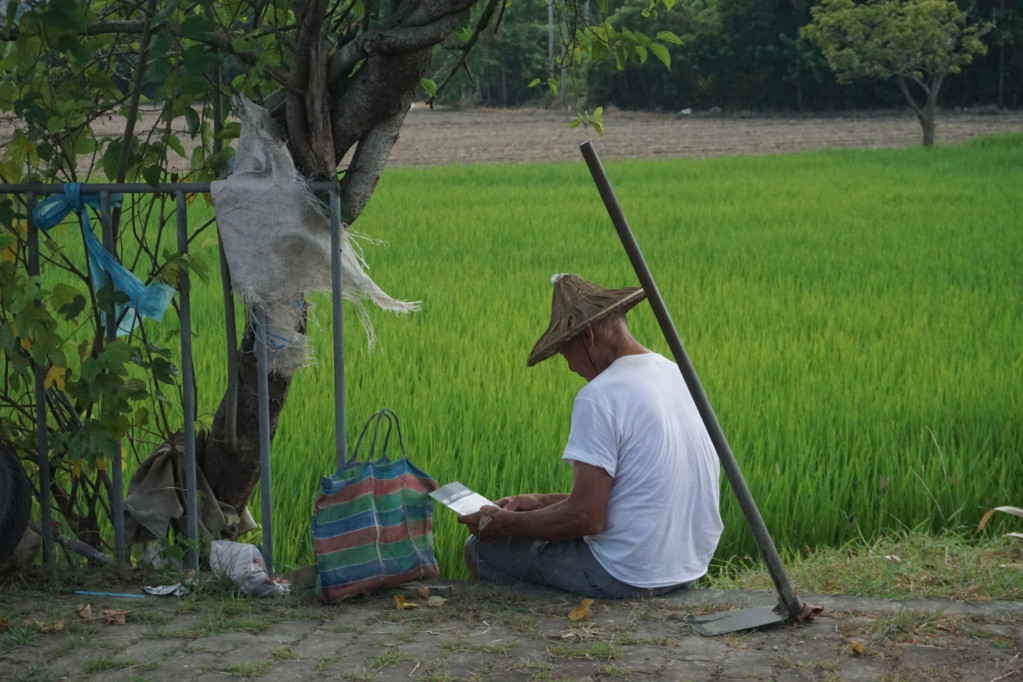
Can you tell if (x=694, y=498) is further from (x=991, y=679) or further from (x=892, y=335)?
(x=892, y=335)

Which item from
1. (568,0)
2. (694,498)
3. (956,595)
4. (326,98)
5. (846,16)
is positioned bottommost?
(956,595)

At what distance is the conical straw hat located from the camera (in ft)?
9.96

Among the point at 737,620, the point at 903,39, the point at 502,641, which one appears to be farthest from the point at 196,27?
the point at 903,39

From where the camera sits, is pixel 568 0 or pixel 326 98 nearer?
pixel 326 98

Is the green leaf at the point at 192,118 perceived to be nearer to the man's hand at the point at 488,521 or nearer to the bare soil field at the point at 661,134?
the man's hand at the point at 488,521

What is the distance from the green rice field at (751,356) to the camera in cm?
460

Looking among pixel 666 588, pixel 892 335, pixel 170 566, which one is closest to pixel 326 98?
pixel 170 566

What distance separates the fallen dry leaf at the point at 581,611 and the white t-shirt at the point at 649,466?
0.38 ft

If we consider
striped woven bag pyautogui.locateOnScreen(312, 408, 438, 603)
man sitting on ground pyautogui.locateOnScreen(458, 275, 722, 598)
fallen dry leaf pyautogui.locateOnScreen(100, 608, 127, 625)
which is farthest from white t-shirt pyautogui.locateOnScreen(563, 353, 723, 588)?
fallen dry leaf pyautogui.locateOnScreen(100, 608, 127, 625)

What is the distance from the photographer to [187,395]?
333 centimetres

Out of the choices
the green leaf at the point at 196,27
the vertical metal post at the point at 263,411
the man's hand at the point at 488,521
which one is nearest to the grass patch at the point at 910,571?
the man's hand at the point at 488,521

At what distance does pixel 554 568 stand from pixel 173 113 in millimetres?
1618

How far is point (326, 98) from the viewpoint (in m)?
3.26

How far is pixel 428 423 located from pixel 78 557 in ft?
6.55
